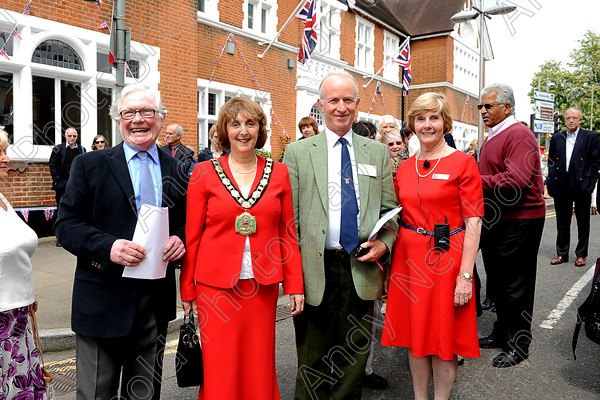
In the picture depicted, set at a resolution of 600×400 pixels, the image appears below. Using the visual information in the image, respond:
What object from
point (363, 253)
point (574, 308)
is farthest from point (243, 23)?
point (363, 253)

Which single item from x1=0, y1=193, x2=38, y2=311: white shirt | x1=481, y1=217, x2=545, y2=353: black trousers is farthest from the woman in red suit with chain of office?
x1=481, y1=217, x2=545, y2=353: black trousers

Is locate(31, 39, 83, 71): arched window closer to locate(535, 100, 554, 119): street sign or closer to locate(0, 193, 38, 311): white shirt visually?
locate(0, 193, 38, 311): white shirt

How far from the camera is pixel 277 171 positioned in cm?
251

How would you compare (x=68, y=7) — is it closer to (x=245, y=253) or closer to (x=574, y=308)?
(x=245, y=253)

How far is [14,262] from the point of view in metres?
2.26

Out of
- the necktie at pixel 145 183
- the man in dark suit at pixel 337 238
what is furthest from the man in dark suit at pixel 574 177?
the necktie at pixel 145 183

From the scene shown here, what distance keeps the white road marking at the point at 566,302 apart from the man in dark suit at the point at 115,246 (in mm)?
4138

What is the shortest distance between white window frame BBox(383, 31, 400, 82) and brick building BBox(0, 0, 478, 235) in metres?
A: 3.73

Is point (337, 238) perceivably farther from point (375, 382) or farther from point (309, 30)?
point (309, 30)

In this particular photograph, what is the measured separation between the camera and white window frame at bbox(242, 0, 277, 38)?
13672mm

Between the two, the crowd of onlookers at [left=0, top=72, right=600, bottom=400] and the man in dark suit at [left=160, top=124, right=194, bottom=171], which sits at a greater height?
the man in dark suit at [left=160, top=124, right=194, bottom=171]

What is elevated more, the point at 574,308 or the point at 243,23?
→ the point at 243,23

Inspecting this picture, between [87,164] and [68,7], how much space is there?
8122 millimetres

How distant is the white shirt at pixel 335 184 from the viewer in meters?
2.72
